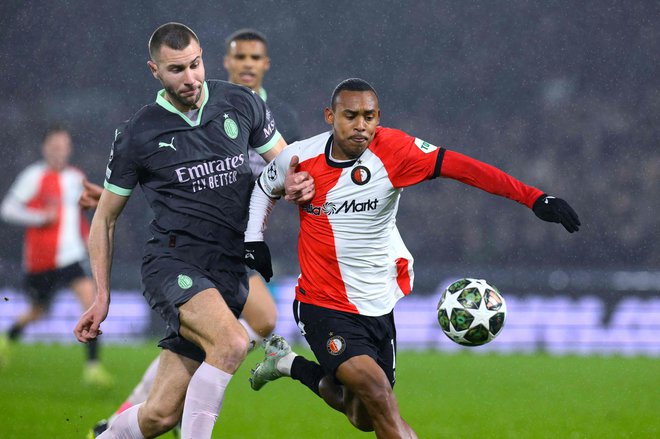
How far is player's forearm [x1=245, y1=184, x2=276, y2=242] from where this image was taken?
15.5 feet

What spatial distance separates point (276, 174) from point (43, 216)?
232 inches

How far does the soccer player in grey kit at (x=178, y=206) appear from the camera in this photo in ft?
14.9

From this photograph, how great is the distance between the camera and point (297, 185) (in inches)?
186

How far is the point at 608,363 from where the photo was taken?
11.2 m

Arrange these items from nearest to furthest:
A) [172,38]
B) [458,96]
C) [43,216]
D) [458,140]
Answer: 1. [172,38]
2. [43,216]
3. [458,140]
4. [458,96]

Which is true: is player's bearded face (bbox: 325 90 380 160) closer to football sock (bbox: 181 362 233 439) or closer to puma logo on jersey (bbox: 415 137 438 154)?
puma logo on jersey (bbox: 415 137 438 154)

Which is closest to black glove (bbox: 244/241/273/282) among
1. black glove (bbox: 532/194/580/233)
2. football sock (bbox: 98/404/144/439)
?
football sock (bbox: 98/404/144/439)

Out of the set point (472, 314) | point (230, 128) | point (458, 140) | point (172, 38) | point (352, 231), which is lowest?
point (472, 314)

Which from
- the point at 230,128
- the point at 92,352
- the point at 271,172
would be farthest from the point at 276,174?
the point at 92,352

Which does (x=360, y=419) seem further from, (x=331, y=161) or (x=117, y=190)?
(x=117, y=190)

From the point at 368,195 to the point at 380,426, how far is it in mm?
1113

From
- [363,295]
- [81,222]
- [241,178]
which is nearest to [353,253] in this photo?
[363,295]

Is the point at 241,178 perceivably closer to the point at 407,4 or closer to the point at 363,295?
the point at 363,295

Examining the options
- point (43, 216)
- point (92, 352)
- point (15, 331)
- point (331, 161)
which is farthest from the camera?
point (43, 216)
